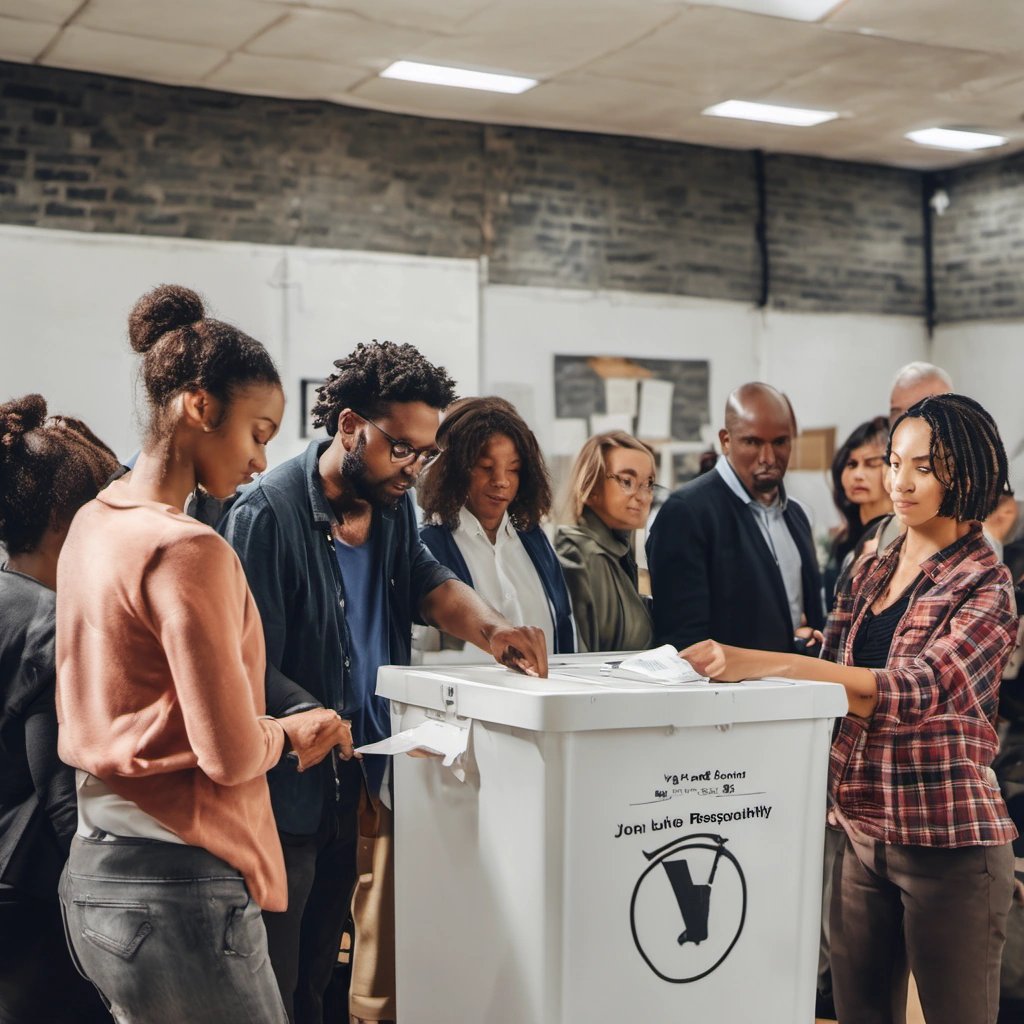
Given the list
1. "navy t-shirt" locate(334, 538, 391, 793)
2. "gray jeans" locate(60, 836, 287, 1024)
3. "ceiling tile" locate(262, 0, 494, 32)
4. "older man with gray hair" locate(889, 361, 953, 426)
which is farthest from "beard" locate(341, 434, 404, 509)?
"ceiling tile" locate(262, 0, 494, 32)

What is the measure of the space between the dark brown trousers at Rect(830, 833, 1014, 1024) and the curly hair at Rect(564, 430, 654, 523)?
1.44 meters

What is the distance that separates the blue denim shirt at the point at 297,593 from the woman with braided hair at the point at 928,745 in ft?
2.23

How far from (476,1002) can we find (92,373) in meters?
4.35

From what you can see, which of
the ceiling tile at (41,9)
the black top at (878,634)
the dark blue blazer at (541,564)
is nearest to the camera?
the black top at (878,634)

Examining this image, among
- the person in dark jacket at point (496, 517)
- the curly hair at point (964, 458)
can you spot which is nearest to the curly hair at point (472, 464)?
the person in dark jacket at point (496, 517)

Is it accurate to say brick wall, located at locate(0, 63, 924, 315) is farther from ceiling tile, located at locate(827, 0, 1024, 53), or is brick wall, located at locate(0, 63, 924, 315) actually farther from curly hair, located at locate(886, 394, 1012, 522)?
curly hair, located at locate(886, 394, 1012, 522)

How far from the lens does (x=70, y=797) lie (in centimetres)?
207

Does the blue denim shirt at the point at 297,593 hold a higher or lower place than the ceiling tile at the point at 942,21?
lower

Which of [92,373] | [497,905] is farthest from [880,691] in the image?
[92,373]

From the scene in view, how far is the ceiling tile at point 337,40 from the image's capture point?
5.11 meters

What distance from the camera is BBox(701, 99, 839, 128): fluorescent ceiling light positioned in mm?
6508

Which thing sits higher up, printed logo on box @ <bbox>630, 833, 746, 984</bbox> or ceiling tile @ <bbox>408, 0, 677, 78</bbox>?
ceiling tile @ <bbox>408, 0, 677, 78</bbox>

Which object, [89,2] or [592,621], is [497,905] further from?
[89,2]

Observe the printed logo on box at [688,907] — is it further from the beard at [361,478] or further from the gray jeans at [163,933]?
the beard at [361,478]
